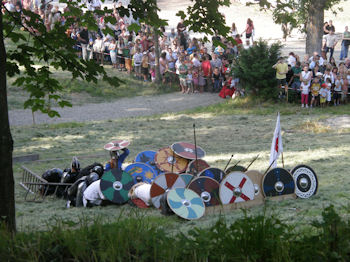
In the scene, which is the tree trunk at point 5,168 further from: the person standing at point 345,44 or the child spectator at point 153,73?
the person standing at point 345,44

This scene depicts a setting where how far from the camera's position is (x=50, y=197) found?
A: 475 inches

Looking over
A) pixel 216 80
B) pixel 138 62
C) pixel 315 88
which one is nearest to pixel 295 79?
pixel 315 88

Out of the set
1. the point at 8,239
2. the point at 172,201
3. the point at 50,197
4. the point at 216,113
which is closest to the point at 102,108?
the point at 216,113

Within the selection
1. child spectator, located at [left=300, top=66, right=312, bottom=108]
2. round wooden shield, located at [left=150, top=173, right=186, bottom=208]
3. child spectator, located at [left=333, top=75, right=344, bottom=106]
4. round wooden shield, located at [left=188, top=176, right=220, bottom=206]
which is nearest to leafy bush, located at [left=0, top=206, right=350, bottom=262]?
round wooden shield, located at [left=188, top=176, right=220, bottom=206]

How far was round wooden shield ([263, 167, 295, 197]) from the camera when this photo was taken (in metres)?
9.51

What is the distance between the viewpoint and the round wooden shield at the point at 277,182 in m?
9.51

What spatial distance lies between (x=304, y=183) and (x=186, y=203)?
237cm

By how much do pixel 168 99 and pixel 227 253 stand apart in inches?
839

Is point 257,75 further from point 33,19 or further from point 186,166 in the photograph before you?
point 33,19

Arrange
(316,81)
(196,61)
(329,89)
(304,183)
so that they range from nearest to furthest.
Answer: (304,183), (316,81), (329,89), (196,61)

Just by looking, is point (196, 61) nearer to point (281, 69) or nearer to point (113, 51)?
point (281, 69)

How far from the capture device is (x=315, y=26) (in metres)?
25.1

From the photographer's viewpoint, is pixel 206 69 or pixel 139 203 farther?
pixel 206 69

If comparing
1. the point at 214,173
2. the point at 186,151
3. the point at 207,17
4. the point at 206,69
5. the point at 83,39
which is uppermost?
the point at 83,39
